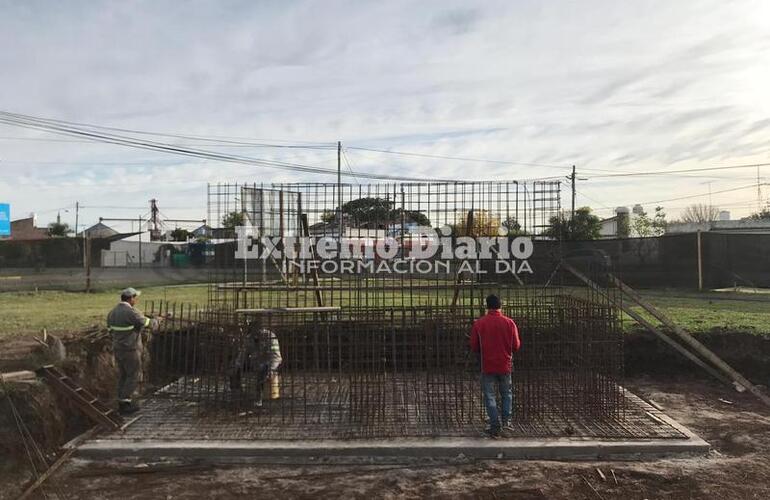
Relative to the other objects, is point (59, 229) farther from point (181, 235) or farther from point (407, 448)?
point (407, 448)

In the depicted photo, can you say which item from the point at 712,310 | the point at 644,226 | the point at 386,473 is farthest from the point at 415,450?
the point at 644,226

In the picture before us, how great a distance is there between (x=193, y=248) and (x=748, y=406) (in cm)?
2542

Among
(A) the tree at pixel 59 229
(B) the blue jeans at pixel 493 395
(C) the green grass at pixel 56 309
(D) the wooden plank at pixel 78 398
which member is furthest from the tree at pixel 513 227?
(A) the tree at pixel 59 229

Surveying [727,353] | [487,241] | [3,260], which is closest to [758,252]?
[727,353]

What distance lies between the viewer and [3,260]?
25547 mm

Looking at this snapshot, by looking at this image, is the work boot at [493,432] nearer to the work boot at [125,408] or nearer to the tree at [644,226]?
the work boot at [125,408]

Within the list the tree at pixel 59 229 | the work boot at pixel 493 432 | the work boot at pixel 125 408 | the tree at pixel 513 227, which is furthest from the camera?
the tree at pixel 59 229

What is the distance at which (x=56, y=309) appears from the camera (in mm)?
14609

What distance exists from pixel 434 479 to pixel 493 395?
4.57 ft

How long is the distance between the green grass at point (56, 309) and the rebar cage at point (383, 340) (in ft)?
8.97

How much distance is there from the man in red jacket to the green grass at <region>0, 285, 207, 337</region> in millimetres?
7726

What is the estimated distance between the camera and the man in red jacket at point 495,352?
6.78 meters

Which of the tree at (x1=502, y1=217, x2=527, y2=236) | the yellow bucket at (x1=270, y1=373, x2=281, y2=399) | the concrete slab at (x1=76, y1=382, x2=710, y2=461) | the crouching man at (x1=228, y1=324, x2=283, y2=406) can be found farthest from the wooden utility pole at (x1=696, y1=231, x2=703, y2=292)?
the crouching man at (x1=228, y1=324, x2=283, y2=406)

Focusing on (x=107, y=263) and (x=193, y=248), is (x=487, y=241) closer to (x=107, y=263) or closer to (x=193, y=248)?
(x=193, y=248)
